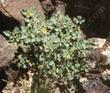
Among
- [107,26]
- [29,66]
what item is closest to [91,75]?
[29,66]

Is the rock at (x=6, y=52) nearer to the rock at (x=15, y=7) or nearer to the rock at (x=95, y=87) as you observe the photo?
the rock at (x=15, y=7)

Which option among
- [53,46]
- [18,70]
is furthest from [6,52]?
[53,46]

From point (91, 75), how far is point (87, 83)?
0.24m

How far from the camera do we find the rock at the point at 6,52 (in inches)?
179

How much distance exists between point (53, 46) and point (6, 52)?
0.64 meters

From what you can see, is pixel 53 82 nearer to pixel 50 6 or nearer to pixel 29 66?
pixel 29 66

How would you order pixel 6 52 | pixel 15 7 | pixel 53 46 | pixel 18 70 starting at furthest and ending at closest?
1. pixel 15 7
2. pixel 18 70
3. pixel 6 52
4. pixel 53 46

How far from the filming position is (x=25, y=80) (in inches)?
192

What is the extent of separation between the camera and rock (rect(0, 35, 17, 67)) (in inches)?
179

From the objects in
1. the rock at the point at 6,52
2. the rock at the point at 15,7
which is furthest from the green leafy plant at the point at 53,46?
the rock at the point at 15,7

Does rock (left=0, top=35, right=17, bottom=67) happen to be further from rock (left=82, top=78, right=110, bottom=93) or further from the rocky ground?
rock (left=82, top=78, right=110, bottom=93)

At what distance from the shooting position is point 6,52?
4.57m

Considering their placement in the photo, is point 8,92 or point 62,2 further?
point 62,2

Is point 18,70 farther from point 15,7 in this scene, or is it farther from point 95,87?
point 95,87
